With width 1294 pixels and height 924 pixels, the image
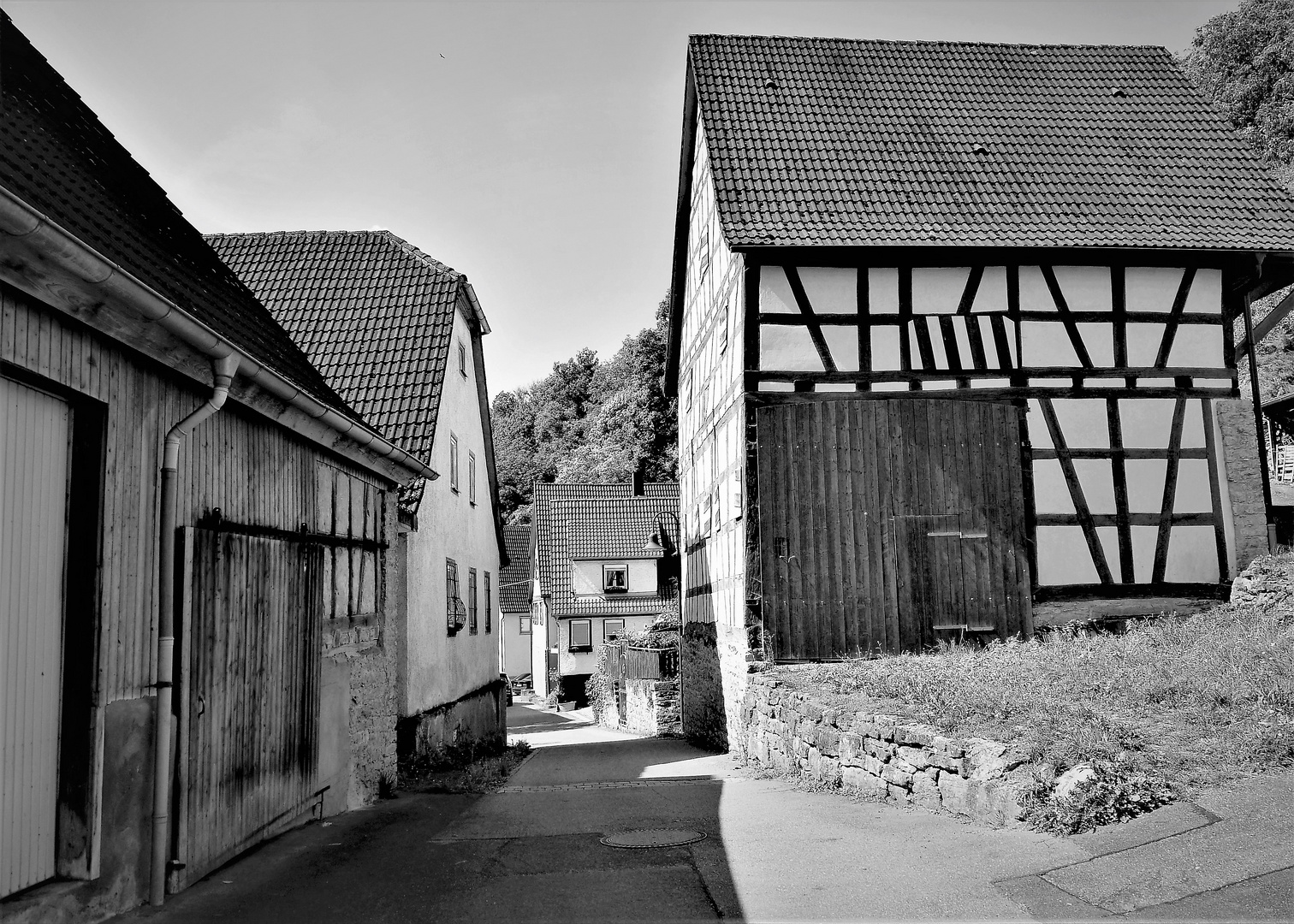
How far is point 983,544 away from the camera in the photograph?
49.2ft

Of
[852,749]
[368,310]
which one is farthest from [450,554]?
[852,749]

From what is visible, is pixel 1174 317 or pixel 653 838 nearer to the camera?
pixel 653 838

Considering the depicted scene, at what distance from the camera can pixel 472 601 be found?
2020cm

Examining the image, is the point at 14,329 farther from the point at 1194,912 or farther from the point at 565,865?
the point at 1194,912

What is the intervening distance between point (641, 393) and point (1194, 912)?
177ft

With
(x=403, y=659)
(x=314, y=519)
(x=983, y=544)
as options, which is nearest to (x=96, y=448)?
(x=314, y=519)

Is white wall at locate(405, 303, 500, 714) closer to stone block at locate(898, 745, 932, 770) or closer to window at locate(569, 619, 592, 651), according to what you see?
stone block at locate(898, 745, 932, 770)

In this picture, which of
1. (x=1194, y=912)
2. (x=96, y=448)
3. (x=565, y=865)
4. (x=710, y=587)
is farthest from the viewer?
(x=710, y=587)

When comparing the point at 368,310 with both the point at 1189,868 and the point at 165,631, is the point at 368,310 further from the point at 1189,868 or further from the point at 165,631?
the point at 1189,868

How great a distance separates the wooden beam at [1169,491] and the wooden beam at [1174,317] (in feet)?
2.25

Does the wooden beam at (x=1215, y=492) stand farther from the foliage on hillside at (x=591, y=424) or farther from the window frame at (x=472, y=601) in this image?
the foliage on hillside at (x=591, y=424)

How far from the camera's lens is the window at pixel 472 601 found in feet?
64.5

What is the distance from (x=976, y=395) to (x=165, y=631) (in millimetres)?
12133

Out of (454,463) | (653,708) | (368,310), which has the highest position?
(368,310)
